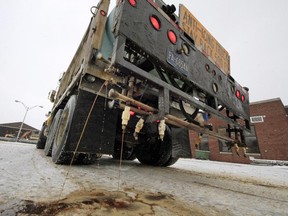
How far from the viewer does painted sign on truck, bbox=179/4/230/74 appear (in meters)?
2.81

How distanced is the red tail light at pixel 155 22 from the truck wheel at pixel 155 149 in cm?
251

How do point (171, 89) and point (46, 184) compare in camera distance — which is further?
point (171, 89)

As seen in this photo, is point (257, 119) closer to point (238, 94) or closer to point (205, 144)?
point (205, 144)

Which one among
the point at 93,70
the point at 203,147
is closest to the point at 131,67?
the point at 93,70

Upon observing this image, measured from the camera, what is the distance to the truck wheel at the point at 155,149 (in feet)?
13.4

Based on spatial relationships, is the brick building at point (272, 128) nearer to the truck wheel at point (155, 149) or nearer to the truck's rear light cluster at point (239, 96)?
the truck's rear light cluster at point (239, 96)

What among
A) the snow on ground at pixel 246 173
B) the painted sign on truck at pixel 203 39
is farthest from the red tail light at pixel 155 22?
the snow on ground at pixel 246 173

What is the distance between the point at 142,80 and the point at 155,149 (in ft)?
9.41

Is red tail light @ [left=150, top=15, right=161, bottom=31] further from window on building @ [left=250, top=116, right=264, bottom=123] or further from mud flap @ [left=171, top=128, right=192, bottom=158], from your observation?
Result: window on building @ [left=250, top=116, right=264, bottom=123]

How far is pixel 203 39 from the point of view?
10.2ft

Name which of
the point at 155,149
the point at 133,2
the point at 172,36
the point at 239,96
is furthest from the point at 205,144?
the point at 133,2

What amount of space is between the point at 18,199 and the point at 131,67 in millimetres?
1451

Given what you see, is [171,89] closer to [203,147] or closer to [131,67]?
[131,67]

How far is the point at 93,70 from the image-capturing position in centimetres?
253
